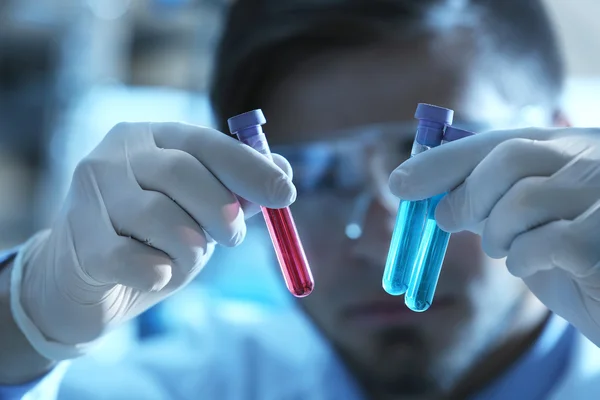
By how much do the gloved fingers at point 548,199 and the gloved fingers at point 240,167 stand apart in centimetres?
25

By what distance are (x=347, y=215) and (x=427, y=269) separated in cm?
54

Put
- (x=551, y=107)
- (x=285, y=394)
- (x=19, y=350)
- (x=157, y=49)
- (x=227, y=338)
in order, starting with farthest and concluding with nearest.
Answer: (x=157, y=49) < (x=227, y=338) < (x=285, y=394) < (x=551, y=107) < (x=19, y=350)

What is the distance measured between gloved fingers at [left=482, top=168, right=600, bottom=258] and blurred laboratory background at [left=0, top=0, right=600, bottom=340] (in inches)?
52.0

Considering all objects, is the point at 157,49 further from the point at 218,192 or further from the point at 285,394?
the point at 218,192

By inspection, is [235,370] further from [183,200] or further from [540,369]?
[183,200]

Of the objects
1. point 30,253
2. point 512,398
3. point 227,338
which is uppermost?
point 30,253

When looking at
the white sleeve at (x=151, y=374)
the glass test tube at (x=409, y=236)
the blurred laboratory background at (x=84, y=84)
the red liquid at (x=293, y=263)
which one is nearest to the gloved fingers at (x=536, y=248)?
the glass test tube at (x=409, y=236)

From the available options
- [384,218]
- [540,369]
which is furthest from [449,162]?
[540,369]

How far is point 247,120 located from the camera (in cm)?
62

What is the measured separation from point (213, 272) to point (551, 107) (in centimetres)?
127

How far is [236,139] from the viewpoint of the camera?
2.19 ft

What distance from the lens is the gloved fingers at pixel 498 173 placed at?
0.61 metres

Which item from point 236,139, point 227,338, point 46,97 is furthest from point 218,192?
point 46,97

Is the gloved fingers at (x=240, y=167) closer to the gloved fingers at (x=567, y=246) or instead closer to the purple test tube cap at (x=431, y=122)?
the purple test tube cap at (x=431, y=122)
